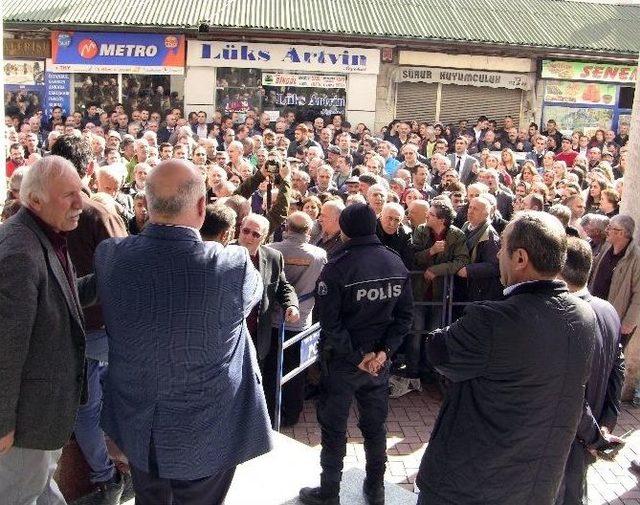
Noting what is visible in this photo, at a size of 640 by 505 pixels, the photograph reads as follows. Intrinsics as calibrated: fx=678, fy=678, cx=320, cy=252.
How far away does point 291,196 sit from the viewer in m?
6.79

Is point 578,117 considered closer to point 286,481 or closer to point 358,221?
point 358,221

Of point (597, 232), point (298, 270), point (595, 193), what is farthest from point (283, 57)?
point (298, 270)

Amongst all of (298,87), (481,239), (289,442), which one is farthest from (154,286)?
(298,87)

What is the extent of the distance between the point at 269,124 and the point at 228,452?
560 inches

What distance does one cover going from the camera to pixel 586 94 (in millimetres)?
17984

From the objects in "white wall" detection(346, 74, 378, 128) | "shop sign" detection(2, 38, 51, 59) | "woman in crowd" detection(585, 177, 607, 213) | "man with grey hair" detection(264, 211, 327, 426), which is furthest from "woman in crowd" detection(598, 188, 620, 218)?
"shop sign" detection(2, 38, 51, 59)

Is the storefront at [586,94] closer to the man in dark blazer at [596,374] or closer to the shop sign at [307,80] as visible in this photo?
the shop sign at [307,80]

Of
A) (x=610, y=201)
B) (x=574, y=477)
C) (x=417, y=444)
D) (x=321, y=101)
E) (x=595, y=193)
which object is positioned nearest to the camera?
(x=574, y=477)

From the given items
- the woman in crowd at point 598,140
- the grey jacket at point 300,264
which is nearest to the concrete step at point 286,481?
the grey jacket at point 300,264

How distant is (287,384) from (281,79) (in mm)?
12937

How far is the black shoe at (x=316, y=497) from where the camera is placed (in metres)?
3.74

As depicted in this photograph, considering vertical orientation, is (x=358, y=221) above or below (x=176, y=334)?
above

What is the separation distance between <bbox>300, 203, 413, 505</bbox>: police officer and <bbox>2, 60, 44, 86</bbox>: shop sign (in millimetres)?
15602

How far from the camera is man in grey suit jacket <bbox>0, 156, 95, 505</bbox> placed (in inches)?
93.7
